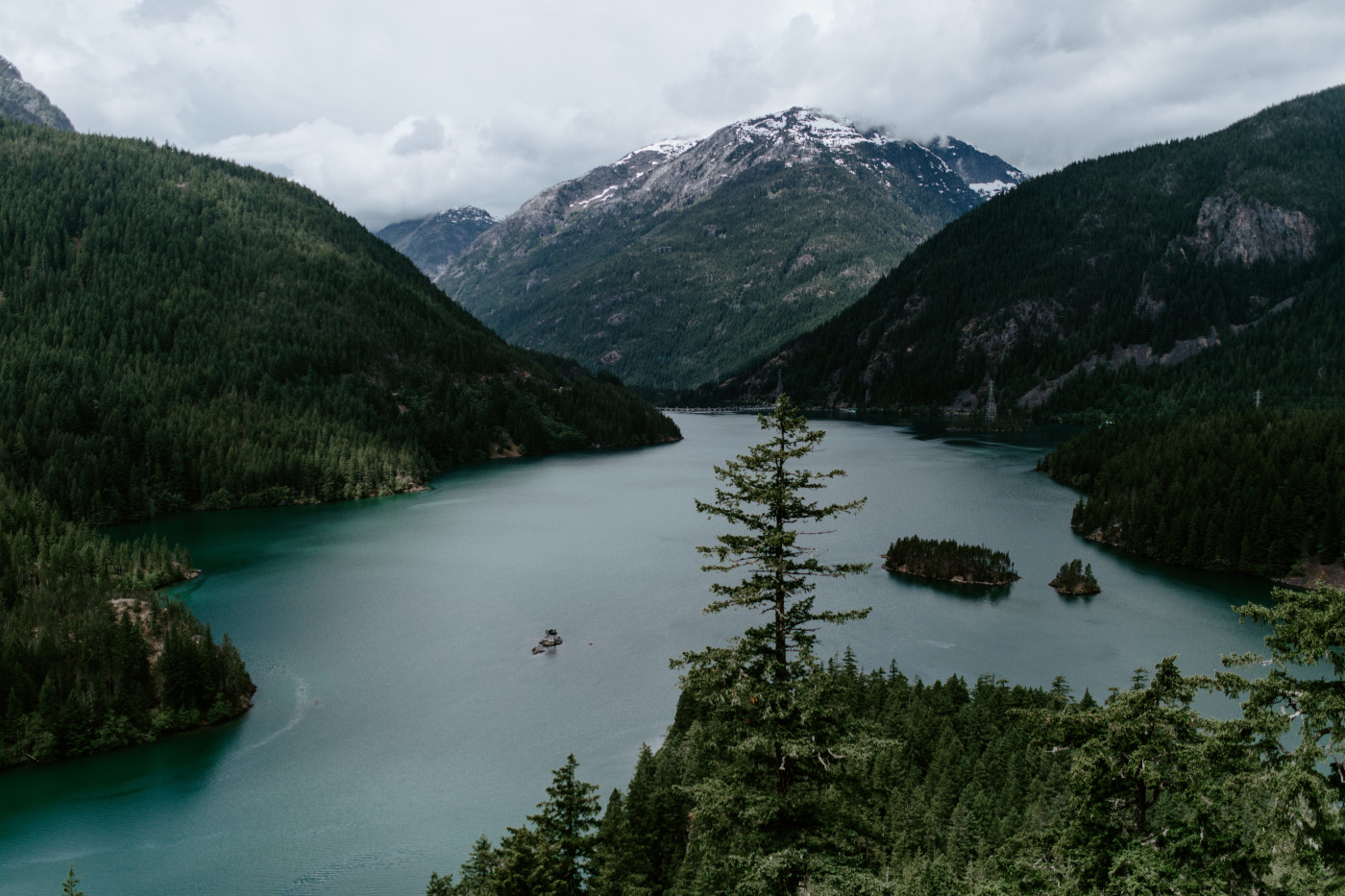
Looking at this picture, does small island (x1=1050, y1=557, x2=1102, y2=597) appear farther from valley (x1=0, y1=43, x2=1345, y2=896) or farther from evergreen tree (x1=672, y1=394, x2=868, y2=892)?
evergreen tree (x1=672, y1=394, x2=868, y2=892)

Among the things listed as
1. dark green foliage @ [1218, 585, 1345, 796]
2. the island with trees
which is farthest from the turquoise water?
dark green foliage @ [1218, 585, 1345, 796]

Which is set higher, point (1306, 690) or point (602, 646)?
point (1306, 690)

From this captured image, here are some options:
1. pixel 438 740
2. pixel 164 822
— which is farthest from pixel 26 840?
pixel 438 740

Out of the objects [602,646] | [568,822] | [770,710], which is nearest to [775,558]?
[770,710]

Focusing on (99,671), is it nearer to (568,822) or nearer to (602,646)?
(602,646)

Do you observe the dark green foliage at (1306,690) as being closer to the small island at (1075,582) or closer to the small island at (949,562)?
the small island at (1075,582)
